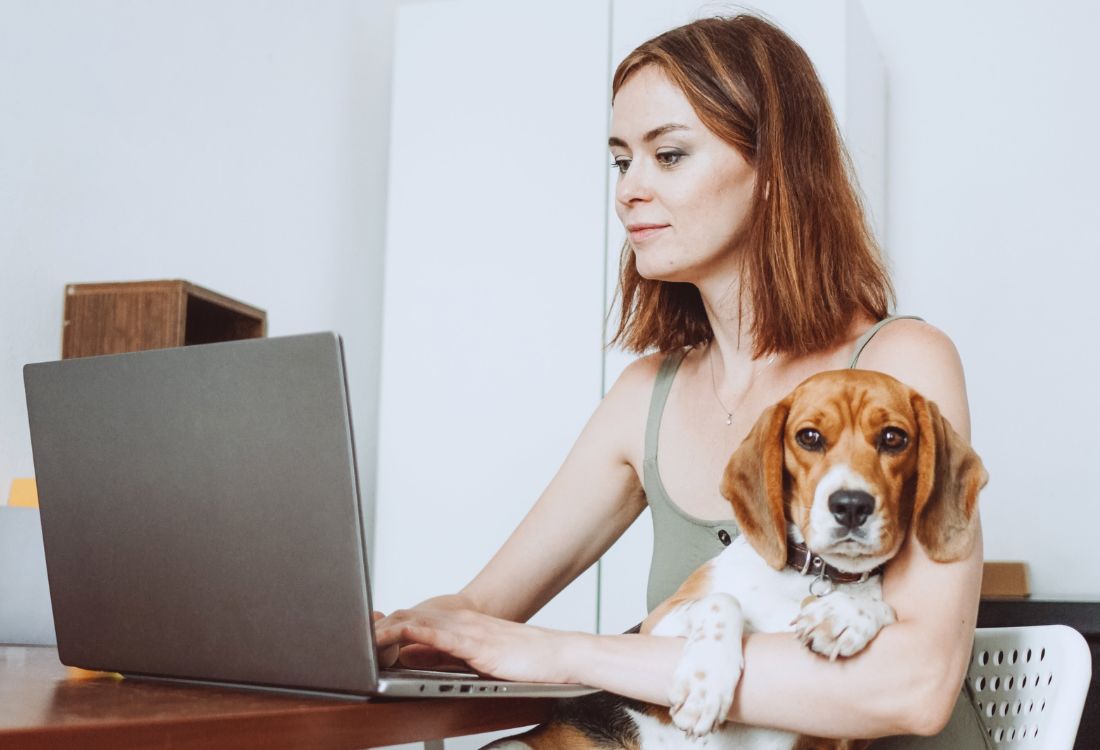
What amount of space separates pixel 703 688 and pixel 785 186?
0.75 meters

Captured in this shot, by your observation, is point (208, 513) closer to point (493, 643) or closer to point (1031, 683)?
point (493, 643)

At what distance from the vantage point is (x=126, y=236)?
243 cm

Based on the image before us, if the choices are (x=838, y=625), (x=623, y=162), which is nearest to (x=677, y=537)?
(x=838, y=625)

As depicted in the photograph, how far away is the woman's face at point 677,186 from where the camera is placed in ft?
5.02

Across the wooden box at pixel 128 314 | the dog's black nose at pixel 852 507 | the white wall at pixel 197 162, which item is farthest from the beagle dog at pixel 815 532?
the white wall at pixel 197 162

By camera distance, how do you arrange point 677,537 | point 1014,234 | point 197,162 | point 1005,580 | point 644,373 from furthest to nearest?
point 1014,234 < point 197,162 < point 1005,580 < point 644,373 < point 677,537

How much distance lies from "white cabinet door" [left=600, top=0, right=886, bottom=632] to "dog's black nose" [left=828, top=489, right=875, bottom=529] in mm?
1706

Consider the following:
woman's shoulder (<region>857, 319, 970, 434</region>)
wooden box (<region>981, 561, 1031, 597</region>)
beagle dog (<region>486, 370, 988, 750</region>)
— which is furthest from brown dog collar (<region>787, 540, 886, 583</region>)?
wooden box (<region>981, 561, 1031, 597</region>)

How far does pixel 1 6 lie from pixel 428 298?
4.61ft

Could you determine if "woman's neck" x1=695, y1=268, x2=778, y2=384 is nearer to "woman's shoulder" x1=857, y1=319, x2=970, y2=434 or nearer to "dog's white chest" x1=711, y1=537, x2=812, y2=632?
"woman's shoulder" x1=857, y1=319, x2=970, y2=434

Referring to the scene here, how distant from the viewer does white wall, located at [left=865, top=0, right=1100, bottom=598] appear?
290 cm

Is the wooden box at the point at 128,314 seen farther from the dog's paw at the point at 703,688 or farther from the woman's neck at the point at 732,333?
the dog's paw at the point at 703,688

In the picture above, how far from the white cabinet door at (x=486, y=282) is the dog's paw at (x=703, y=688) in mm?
1923

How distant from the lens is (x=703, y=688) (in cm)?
103
